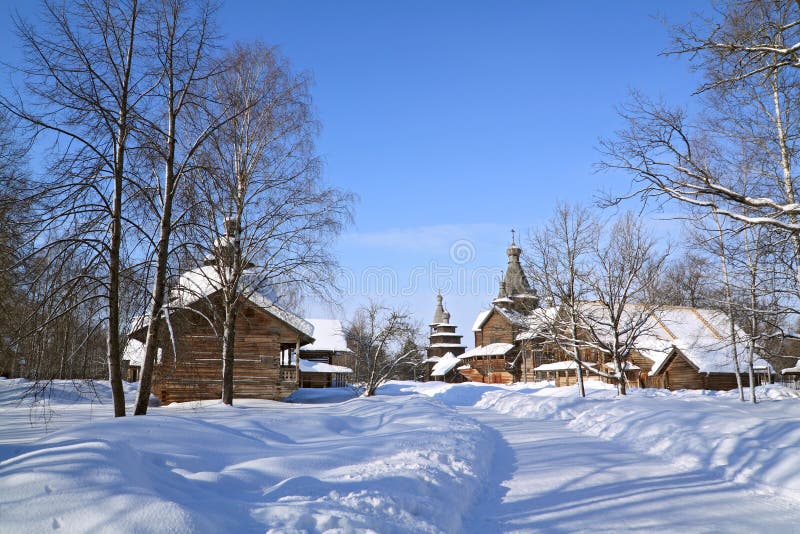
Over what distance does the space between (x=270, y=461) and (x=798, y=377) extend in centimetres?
5237

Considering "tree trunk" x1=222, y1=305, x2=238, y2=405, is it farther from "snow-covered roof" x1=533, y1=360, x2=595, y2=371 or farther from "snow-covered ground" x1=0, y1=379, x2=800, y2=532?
"snow-covered roof" x1=533, y1=360, x2=595, y2=371

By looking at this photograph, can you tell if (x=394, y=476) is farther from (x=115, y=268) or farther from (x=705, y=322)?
(x=705, y=322)

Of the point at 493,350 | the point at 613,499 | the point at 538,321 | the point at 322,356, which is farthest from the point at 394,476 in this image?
the point at 493,350

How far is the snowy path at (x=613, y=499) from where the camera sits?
19.3 ft

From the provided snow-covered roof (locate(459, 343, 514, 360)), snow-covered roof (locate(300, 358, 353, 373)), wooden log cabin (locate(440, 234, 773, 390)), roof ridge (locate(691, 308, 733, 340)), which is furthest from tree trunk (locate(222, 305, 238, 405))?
snow-covered roof (locate(459, 343, 514, 360))

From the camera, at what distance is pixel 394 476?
6516 millimetres

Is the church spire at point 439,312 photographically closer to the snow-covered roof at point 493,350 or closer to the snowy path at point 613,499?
the snow-covered roof at point 493,350

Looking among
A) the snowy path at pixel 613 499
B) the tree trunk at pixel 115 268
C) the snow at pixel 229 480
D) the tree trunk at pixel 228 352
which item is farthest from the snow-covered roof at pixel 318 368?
the snowy path at pixel 613 499

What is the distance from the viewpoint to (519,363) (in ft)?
171

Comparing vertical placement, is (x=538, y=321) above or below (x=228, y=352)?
above

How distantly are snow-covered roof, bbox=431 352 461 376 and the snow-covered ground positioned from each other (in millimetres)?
50556

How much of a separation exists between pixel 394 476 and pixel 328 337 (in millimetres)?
40588

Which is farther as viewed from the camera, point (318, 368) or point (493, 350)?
point (493, 350)

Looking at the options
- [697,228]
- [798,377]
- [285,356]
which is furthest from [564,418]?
[798,377]
